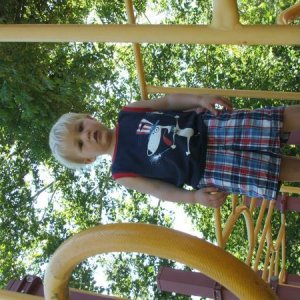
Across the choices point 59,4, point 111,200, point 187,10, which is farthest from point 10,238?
point 187,10

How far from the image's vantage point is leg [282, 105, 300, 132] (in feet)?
6.59

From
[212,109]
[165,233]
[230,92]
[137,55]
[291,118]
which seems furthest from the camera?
[230,92]

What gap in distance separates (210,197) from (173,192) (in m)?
0.19

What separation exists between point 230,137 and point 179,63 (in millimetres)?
5749

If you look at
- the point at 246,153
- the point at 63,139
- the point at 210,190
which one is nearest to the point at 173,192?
the point at 210,190

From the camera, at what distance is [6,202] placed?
6965 millimetres

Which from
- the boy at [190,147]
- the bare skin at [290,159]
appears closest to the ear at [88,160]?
the boy at [190,147]

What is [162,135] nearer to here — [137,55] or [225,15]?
[137,55]

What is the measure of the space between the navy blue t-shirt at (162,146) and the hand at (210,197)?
7 cm

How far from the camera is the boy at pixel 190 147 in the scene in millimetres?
2039

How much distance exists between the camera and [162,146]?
2178mm

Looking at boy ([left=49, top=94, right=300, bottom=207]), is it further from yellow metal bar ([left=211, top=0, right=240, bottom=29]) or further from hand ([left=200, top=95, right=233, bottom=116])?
yellow metal bar ([left=211, top=0, right=240, bottom=29])

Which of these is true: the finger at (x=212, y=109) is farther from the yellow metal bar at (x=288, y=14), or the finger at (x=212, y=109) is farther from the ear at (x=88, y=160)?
the ear at (x=88, y=160)

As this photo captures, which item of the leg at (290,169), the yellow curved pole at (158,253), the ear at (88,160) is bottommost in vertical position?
the yellow curved pole at (158,253)
